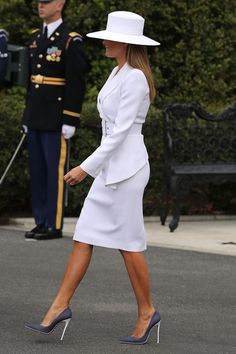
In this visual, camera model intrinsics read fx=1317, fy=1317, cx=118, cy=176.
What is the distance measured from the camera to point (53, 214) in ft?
37.1

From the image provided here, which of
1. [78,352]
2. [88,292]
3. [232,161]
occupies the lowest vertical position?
[232,161]

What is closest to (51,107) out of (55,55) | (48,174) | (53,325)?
(55,55)

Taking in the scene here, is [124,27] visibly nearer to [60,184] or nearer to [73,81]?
[73,81]

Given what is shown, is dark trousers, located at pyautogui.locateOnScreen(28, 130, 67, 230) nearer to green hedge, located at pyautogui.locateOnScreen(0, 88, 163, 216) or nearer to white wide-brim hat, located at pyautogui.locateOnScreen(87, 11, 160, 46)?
green hedge, located at pyautogui.locateOnScreen(0, 88, 163, 216)

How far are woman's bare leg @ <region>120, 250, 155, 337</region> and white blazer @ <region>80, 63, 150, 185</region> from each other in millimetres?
427

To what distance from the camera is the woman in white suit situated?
22.8 feet

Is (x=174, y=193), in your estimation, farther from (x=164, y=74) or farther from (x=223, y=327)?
(x=223, y=327)

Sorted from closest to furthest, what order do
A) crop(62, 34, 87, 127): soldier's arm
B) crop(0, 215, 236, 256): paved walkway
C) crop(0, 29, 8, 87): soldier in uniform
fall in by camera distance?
crop(0, 29, 8, 87): soldier in uniform < crop(0, 215, 236, 256): paved walkway < crop(62, 34, 87, 127): soldier's arm

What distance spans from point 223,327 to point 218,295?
110 cm

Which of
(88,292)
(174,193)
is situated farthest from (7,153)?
(88,292)

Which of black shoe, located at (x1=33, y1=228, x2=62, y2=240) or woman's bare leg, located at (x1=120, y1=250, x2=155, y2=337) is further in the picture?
black shoe, located at (x1=33, y1=228, x2=62, y2=240)

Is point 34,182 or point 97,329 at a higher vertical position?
point 97,329

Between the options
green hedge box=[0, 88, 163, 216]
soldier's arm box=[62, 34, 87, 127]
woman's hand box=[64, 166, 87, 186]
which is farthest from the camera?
green hedge box=[0, 88, 163, 216]

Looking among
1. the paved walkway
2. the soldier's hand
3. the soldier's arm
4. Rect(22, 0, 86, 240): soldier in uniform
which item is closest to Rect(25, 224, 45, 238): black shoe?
Rect(22, 0, 86, 240): soldier in uniform
